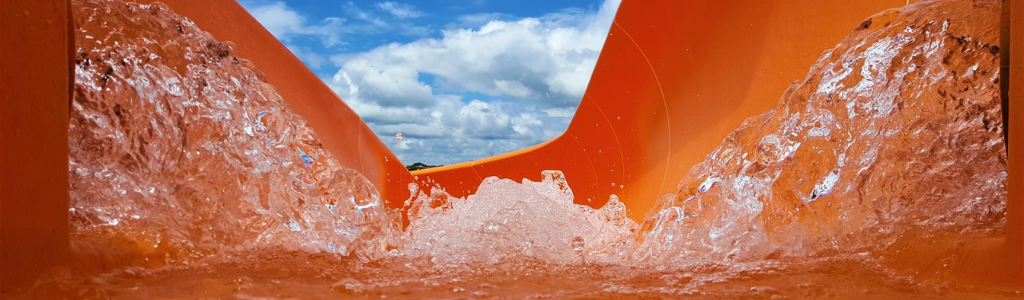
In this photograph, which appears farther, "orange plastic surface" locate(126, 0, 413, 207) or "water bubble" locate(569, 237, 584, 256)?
"orange plastic surface" locate(126, 0, 413, 207)

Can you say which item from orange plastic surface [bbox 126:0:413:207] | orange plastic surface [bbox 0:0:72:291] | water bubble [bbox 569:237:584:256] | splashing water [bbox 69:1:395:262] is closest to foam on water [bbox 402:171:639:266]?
water bubble [bbox 569:237:584:256]

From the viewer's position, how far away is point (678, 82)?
9.07ft

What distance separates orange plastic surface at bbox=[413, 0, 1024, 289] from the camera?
2193 millimetres

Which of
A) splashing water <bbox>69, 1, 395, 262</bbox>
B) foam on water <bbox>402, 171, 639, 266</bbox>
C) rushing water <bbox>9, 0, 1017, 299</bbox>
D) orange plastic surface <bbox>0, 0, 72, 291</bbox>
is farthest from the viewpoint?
foam on water <bbox>402, 171, 639, 266</bbox>

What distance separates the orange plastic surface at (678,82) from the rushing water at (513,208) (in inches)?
9.6

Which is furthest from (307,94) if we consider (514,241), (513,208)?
A: (514,241)

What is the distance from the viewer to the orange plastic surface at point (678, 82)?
2.19m

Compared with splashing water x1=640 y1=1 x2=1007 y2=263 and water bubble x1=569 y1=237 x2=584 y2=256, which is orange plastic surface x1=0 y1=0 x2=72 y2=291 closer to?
water bubble x1=569 y1=237 x2=584 y2=256

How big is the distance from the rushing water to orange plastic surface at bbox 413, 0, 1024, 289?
24 cm

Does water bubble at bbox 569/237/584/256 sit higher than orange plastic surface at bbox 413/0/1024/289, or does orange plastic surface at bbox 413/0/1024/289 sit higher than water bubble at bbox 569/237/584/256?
orange plastic surface at bbox 413/0/1024/289

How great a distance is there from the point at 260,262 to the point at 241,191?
13.0 inches

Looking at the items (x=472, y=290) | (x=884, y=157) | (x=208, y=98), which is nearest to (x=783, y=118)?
(x=884, y=157)

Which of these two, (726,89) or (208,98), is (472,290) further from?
(726,89)

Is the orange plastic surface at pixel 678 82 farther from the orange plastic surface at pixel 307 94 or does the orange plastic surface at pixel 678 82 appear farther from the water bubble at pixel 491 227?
the orange plastic surface at pixel 307 94
